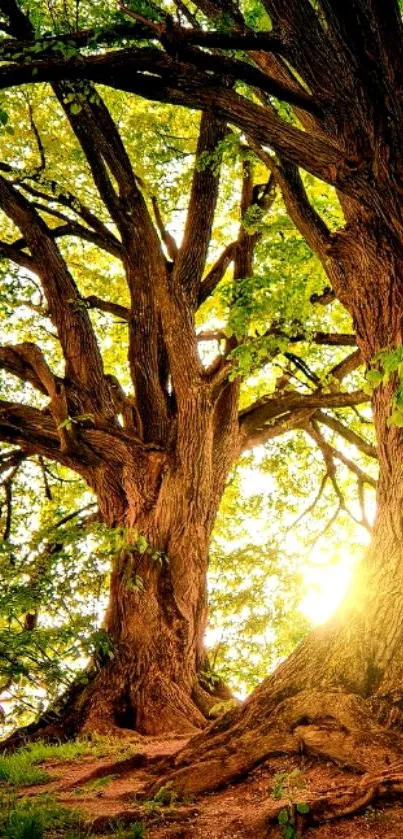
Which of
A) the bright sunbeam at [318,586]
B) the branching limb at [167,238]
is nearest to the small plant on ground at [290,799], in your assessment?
the branching limb at [167,238]

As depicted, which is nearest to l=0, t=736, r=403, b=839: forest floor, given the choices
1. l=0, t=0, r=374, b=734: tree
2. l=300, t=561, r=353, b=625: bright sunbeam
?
l=0, t=0, r=374, b=734: tree

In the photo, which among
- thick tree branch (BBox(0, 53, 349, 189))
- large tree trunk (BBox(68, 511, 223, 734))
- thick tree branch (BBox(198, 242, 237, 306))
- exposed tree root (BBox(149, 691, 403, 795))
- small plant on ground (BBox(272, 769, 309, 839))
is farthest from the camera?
thick tree branch (BBox(198, 242, 237, 306))

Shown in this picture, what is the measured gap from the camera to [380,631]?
411cm

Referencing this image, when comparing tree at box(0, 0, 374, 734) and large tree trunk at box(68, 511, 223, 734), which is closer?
large tree trunk at box(68, 511, 223, 734)

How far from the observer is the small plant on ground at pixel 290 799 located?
2.88 metres

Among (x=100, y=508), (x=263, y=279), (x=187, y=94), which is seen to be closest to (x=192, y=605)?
(x=100, y=508)

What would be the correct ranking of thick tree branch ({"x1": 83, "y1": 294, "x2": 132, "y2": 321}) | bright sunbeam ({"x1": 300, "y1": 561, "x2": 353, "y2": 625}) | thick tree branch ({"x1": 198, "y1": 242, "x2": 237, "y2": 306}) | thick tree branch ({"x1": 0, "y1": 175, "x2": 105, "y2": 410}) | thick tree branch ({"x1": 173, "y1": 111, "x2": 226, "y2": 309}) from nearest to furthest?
thick tree branch ({"x1": 0, "y1": 175, "x2": 105, "y2": 410}) < thick tree branch ({"x1": 173, "y1": 111, "x2": 226, "y2": 309}) < thick tree branch ({"x1": 83, "y1": 294, "x2": 132, "y2": 321}) < thick tree branch ({"x1": 198, "y1": 242, "x2": 237, "y2": 306}) < bright sunbeam ({"x1": 300, "y1": 561, "x2": 353, "y2": 625})

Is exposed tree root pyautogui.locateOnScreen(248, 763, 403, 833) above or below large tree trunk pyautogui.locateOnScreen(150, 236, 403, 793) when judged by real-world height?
below

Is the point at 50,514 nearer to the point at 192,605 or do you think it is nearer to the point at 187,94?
the point at 192,605

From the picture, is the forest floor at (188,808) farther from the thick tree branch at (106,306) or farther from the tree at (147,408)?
the thick tree branch at (106,306)

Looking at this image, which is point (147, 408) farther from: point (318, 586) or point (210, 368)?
point (318, 586)

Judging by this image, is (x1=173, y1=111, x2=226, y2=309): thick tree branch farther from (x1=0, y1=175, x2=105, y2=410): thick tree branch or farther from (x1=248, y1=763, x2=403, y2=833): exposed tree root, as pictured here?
(x1=248, y1=763, x2=403, y2=833): exposed tree root

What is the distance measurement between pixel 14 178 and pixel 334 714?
30.1 ft

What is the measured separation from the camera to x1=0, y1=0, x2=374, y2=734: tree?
7277 mm
